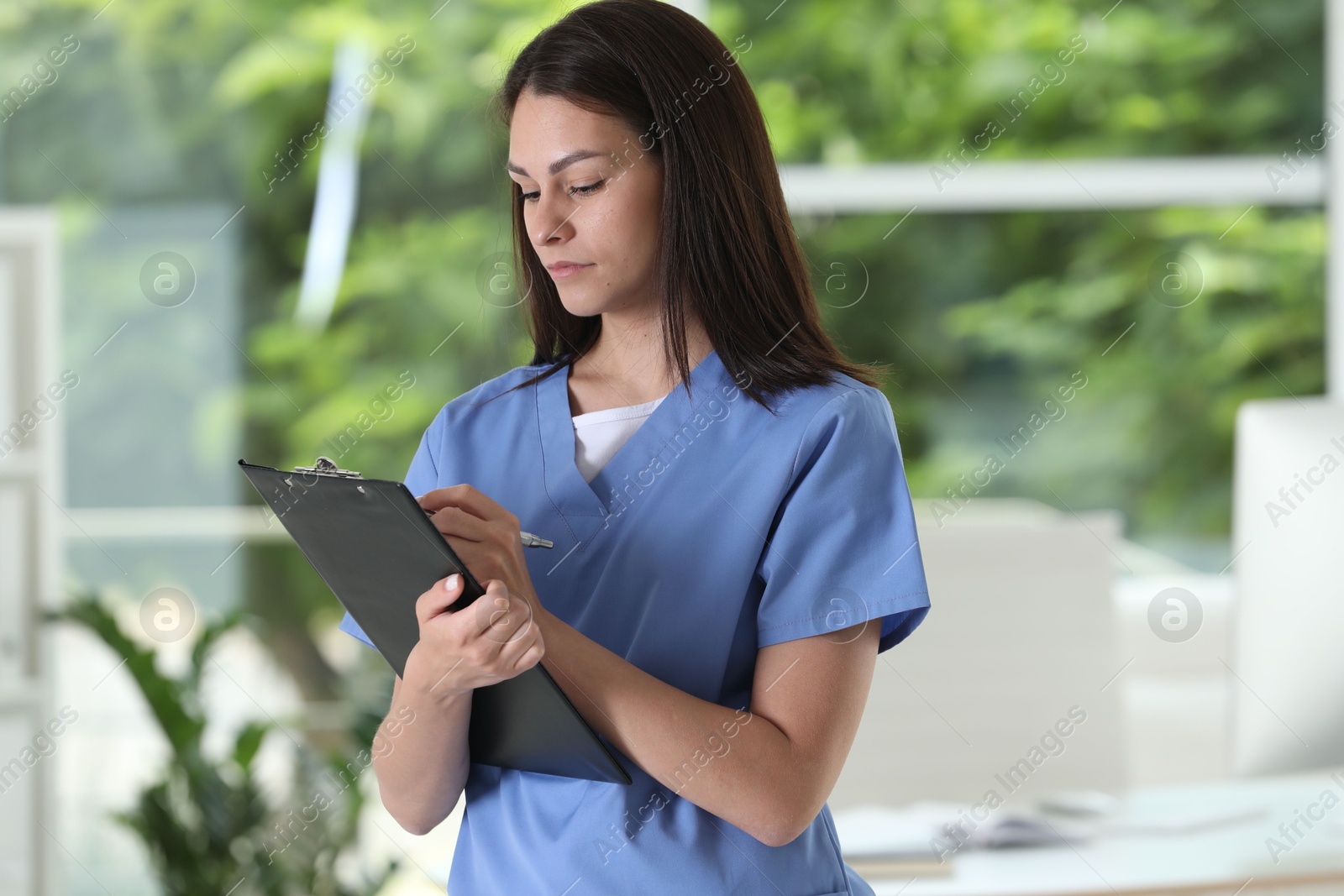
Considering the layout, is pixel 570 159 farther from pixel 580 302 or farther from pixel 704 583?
pixel 704 583

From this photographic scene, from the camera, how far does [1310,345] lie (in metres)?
3.49

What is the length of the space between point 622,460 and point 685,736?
266 mm

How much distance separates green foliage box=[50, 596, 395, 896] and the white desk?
4.69ft

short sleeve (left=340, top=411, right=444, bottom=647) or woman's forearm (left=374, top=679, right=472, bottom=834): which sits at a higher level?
short sleeve (left=340, top=411, right=444, bottom=647)

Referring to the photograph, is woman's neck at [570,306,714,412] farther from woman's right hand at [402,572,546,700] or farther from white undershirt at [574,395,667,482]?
woman's right hand at [402,572,546,700]

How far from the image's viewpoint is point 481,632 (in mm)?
815

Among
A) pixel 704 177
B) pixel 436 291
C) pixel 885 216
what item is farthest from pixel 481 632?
pixel 885 216

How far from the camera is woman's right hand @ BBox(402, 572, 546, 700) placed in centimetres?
81

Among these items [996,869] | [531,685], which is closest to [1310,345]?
[996,869]

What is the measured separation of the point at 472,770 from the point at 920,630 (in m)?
0.99

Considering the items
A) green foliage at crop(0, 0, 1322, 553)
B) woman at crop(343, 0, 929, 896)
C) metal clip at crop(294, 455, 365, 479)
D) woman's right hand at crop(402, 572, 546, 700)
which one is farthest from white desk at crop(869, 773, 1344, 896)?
green foliage at crop(0, 0, 1322, 553)

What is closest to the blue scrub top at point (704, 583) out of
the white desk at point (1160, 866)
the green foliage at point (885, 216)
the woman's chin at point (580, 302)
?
the woman's chin at point (580, 302)

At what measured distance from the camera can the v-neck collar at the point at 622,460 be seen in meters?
1.05

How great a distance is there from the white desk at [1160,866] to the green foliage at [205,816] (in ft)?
4.69
